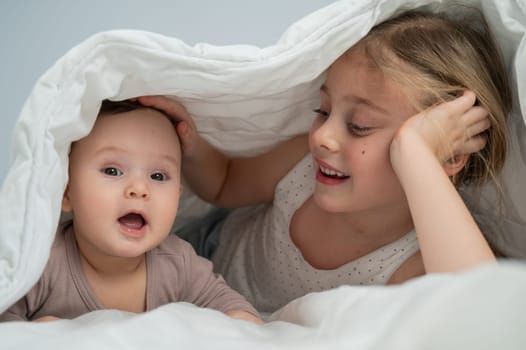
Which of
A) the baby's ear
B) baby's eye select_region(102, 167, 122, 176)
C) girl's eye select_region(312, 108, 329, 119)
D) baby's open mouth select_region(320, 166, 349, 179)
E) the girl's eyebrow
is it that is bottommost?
the baby's ear

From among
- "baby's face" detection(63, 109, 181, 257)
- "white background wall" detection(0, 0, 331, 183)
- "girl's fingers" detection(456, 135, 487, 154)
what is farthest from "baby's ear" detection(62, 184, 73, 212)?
"girl's fingers" detection(456, 135, 487, 154)

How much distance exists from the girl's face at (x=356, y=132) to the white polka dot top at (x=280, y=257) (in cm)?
12

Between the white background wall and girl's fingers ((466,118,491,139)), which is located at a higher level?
the white background wall

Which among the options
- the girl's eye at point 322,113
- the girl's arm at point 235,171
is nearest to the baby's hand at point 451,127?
the girl's eye at point 322,113

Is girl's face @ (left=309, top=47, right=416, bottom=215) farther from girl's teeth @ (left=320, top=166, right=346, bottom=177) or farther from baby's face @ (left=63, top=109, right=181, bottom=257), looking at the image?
baby's face @ (left=63, top=109, right=181, bottom=257)

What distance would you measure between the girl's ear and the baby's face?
39 cm

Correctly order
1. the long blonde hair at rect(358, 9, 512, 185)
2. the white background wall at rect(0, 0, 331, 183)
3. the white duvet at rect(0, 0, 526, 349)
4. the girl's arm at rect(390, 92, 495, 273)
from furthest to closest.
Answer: the white background wall at rect(0, 0, 331, 183)
the long blonde hair at rect(358, 9, 512, 185)
the girl's arm at rect(390, 92, 495, 273)
the white duvet at rect(0, 0, 526, 349)

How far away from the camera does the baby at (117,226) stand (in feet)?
2.64

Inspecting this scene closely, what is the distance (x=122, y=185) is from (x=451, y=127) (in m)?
0.44

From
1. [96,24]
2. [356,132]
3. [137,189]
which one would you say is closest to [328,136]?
[356,132]

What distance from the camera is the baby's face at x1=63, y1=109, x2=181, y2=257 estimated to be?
2.62 feet

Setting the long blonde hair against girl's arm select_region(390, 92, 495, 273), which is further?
the long blonde hair

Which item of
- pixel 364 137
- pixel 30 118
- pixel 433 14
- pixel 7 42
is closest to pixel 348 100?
pixel 364 137

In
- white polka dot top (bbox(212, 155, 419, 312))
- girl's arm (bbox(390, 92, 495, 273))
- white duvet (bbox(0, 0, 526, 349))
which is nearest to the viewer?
white duvet (bbox(0, 0, 526, 349))
